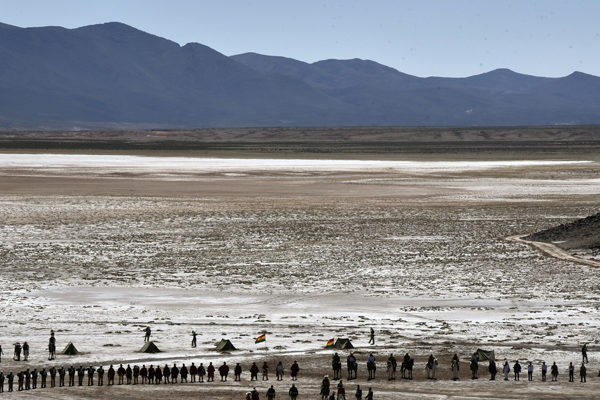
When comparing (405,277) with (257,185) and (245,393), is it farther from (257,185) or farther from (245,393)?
(257,185)

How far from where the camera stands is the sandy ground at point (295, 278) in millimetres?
32594

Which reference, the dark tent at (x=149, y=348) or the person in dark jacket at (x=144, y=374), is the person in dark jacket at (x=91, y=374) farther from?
the dark tent at (x=149, y=348)

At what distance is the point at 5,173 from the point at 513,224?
205 feet

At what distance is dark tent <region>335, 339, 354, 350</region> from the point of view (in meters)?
32.8

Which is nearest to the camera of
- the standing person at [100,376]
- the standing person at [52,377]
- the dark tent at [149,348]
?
the standing person at [52,377]

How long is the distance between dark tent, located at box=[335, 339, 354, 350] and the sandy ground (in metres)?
0.51

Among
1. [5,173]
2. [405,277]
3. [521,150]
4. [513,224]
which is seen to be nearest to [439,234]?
[513,224]

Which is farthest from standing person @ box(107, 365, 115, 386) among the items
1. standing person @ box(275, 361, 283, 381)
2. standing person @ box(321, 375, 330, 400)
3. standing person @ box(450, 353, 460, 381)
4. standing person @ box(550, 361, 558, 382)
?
standing person @ box(550, 361, 558, 382)

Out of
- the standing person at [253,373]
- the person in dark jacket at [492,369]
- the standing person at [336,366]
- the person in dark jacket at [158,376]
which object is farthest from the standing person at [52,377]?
the person in dark jacket at [492,369]

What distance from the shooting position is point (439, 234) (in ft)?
208

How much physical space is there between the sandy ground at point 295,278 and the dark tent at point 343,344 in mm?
510

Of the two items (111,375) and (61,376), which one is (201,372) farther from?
(61,376)

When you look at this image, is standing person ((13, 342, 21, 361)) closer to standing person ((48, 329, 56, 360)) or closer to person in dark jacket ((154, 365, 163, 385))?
standing person ((48, 329, 56, 360))

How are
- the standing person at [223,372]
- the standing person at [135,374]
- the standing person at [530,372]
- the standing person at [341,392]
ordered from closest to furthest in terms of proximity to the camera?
1. the standing person at [341,392]
2. the standing person at [135,374]
3. the standing person at [530,372]
4. the standing person at [223,372]
